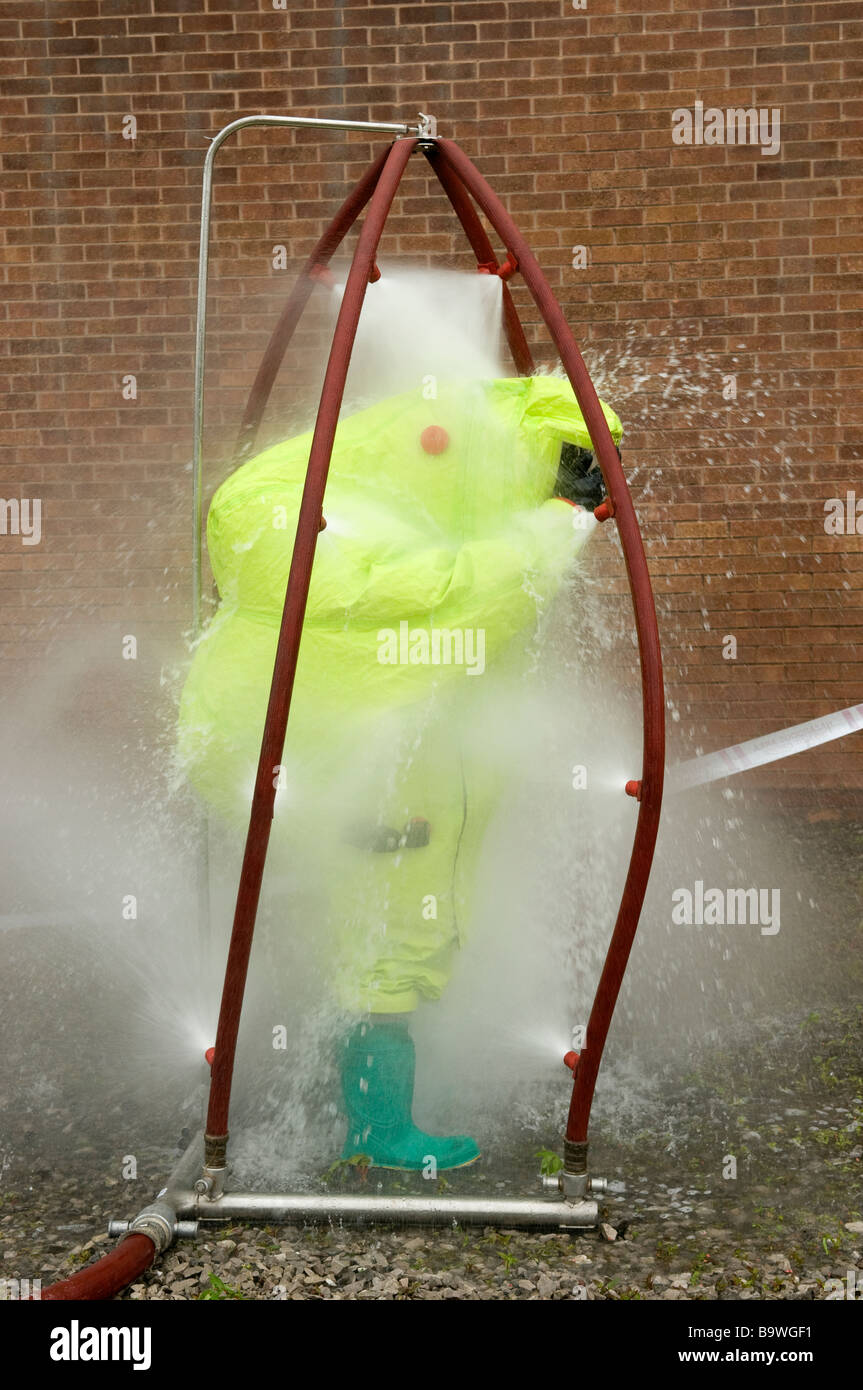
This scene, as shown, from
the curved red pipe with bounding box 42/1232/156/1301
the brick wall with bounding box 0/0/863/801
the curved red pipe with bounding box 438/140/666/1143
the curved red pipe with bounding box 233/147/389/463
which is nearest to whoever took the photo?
the curved red pipe with bounding box 42/1232/156/1301

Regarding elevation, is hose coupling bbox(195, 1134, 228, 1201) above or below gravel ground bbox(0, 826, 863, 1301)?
above

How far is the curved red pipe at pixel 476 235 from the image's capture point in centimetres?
261

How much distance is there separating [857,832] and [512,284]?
2726 mm

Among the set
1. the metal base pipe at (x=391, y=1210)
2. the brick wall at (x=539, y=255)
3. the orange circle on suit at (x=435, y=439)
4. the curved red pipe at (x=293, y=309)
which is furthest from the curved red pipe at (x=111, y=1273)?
the brick wall at (x=539, y=255)

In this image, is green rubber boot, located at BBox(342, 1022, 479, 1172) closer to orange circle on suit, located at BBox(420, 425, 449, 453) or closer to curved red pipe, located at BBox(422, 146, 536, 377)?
orange circle on suit, located at BBox(420, 425, 449, 453)

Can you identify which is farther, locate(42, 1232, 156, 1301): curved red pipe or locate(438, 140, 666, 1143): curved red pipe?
locate(438, 140, 666, 1143): curved red pipe

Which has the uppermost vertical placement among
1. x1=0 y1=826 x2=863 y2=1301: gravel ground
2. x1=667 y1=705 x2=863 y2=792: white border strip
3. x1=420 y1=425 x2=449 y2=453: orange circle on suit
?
x1=420 y1=425 x2=449 y2=453: orange circle on suit

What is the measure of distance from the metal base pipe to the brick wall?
3.06 metres

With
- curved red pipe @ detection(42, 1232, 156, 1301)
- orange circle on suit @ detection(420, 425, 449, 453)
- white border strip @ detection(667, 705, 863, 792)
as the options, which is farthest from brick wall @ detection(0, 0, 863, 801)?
curved red pipe @ detection(42, 1232, 156, 1301)

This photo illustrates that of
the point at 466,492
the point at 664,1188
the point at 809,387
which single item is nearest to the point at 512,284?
the point at 809,387

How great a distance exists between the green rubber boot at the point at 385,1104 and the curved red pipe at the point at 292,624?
35 centimetres

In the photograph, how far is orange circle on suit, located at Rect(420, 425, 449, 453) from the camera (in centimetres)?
246

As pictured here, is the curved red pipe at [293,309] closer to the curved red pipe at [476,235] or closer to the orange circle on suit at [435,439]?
the curved red pipe at [476,235]

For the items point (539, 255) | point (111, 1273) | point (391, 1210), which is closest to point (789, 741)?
point (539, 255)
